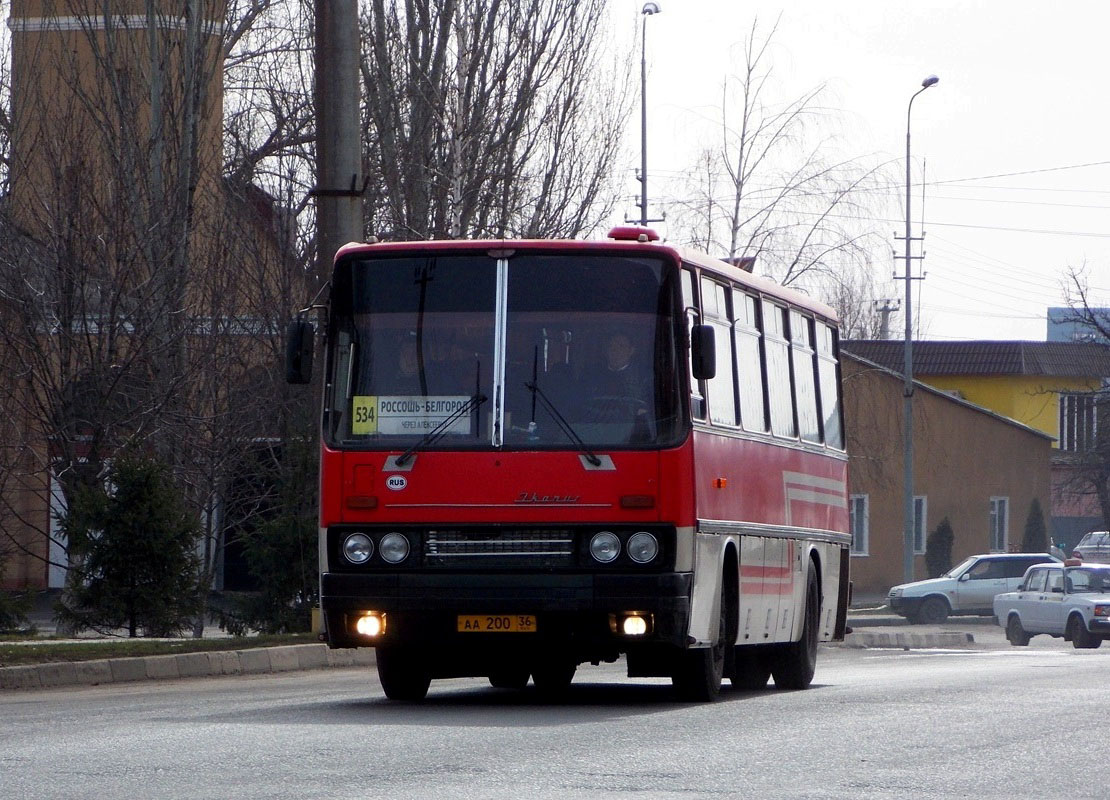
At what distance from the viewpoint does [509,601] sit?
12.2 m

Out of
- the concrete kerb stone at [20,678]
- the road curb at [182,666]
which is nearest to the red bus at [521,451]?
the concrete kerb stone at [20,678]

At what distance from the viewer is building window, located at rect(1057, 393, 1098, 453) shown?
68938mm

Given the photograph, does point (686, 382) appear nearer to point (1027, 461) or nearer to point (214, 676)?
point (214, 676)

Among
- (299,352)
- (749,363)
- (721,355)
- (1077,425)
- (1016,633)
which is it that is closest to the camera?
(299,352)

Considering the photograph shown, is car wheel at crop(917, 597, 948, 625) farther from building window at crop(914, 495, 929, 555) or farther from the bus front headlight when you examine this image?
the bus front headlight

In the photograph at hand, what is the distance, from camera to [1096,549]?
217 feet

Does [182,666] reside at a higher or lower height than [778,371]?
Answer: lower

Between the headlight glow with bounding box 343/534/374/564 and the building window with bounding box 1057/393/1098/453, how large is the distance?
53632 mm

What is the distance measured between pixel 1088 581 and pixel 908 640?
374 centimetres

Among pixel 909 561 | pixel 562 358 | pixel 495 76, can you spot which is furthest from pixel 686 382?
pixel 909 561

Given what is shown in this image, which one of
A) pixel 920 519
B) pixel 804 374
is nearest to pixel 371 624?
pixel 804 374

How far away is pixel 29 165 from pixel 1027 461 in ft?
142

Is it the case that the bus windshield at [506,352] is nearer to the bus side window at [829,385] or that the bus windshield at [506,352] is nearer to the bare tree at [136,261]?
the bus side window at [829,385]

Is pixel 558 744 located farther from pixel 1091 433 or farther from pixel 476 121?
pixel 1091 433
